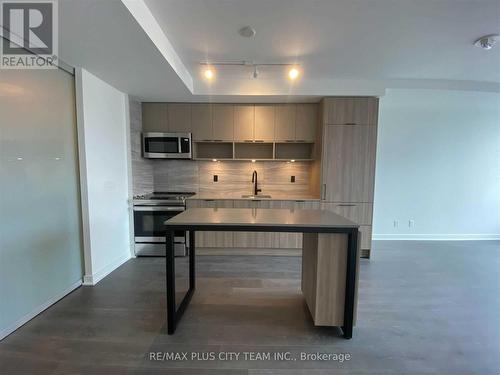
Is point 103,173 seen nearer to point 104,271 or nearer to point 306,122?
point 104,271

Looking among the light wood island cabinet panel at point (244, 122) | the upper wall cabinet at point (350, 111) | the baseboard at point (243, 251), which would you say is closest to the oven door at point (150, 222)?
the baseboard at point (243, 251)

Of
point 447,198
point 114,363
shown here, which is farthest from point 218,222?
point 447,198

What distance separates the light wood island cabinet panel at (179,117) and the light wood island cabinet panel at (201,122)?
3.2 inches

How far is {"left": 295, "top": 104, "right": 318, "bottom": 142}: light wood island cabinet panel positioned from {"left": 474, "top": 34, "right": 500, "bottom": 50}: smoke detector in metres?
1.83

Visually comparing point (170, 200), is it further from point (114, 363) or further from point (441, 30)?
point (441, 30)

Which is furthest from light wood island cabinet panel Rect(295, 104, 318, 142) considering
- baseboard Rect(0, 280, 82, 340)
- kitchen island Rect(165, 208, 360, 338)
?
baseboard Rect(0, 280, 82, 340)

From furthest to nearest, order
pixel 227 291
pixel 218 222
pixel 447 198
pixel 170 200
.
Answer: pixel 447 198 → pixel 170 200 → pixel 227 291 → pixel 218 222

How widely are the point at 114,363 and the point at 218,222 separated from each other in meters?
1.17

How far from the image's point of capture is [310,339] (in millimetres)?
1788

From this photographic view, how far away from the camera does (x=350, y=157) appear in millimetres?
3350

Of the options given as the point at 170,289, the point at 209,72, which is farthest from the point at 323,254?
the point at 209,72

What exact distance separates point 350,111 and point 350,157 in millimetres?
662

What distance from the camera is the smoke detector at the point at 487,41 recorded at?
2102 millimetres

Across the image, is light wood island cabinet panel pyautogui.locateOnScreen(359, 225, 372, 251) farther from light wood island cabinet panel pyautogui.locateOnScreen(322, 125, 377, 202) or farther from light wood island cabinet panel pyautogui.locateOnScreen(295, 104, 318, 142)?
light wood island cabinet panel pyautogui.locateOnScreen(295, 104, 318, 142)
